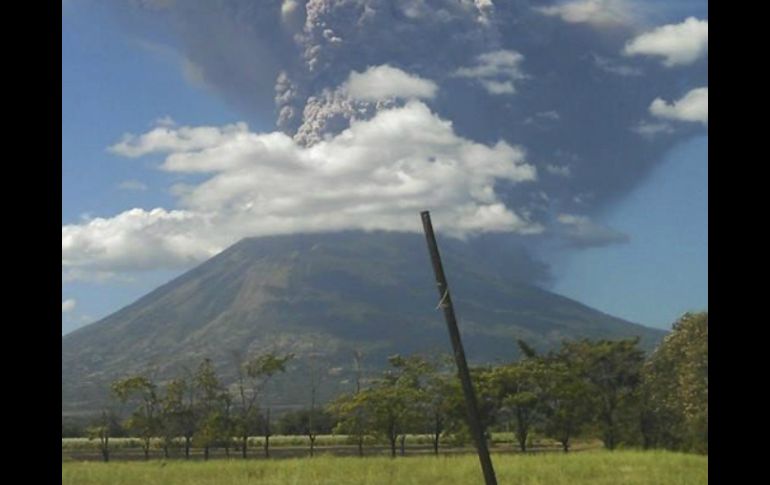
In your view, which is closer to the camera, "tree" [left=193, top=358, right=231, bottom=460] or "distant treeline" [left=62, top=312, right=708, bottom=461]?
"tree" [left=193, top=358, right=231, bottom=460]

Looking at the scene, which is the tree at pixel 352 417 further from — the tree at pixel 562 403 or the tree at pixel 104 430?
the tree at pixel 104 430

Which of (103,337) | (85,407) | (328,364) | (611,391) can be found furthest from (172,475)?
(103,337)

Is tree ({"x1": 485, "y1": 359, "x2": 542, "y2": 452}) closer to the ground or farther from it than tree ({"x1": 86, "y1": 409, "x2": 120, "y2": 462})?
farther from it

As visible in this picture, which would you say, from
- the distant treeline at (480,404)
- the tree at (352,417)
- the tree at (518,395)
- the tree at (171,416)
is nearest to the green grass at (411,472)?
the tree at (171,416)

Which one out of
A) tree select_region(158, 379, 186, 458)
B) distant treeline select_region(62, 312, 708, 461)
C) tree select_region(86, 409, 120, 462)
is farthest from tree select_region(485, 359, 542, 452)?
tree select_region(86, 409, 120, 462)

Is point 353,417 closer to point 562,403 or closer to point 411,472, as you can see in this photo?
point 562,403

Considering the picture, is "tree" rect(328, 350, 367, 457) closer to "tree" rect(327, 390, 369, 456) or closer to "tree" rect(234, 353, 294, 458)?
"tree" rect(327, 390, 369, 456)

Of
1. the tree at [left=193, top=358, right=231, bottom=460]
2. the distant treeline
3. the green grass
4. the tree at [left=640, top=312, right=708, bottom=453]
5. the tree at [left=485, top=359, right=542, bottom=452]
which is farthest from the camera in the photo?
the tree at [left=485, top=359, right=542, bottom=452]

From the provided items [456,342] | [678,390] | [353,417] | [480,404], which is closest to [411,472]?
[456,342]
